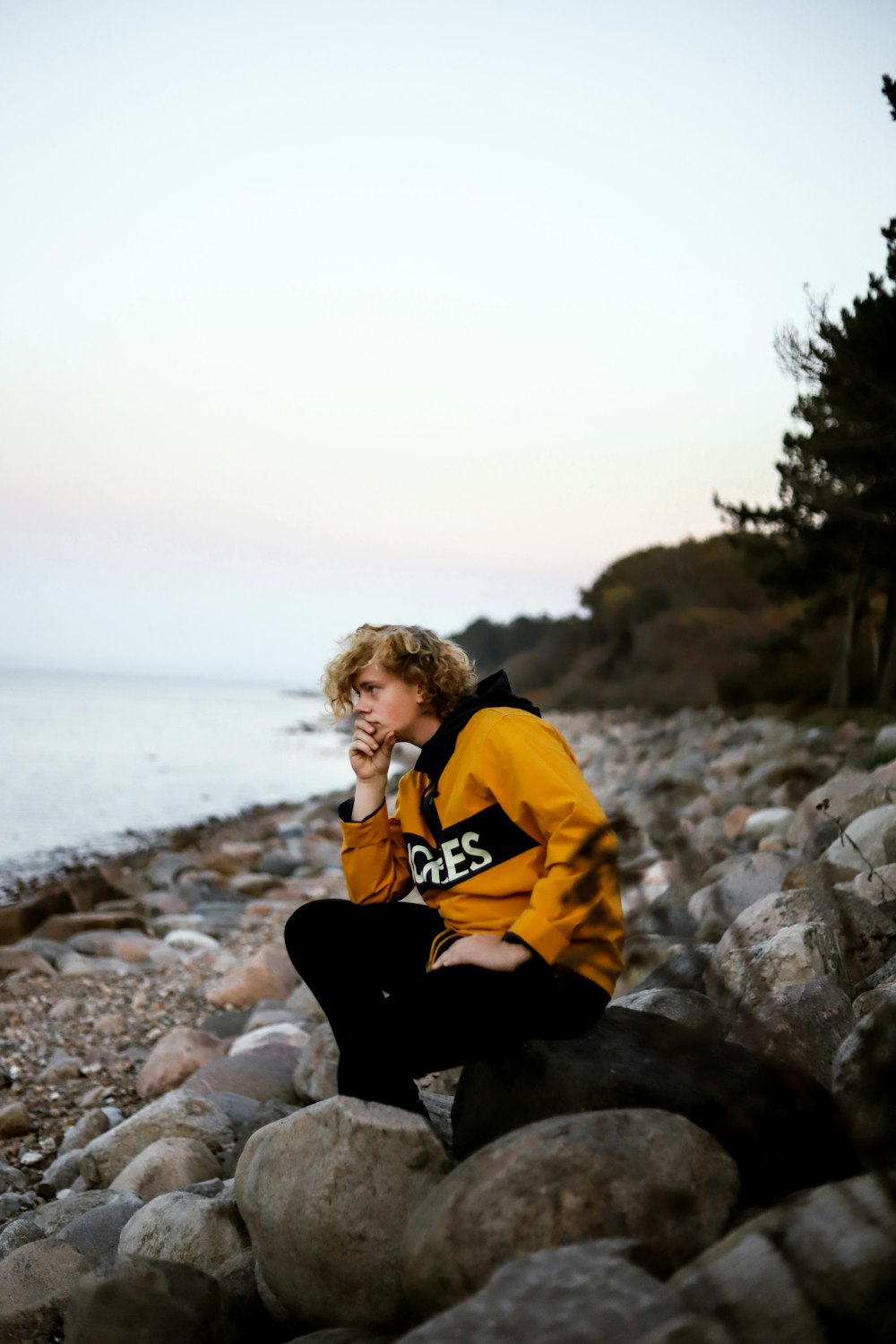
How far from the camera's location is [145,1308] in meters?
2.13

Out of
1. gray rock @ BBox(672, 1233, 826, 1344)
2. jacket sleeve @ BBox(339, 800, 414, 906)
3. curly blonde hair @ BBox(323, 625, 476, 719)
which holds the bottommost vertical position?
gray rock @ BBox(672, 1233, 826, 1344)

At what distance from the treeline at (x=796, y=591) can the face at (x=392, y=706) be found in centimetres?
46

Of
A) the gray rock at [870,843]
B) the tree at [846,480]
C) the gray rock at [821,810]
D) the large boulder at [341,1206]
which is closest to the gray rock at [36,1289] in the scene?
the large boulder at [341,1206]

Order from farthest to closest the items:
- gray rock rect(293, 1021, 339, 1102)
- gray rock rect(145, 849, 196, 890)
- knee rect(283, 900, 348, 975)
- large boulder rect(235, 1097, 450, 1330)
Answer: gray rock rect(145, 849, 196, 890), gray rock rect(293, 1021, 339, 1102), knee rect(283, 900, 348, 975), large boulder rect(235, 1097, 450, 1330)

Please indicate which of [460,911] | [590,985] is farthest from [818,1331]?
[460,911]

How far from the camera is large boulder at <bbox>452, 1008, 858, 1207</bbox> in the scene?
2055 millimetres

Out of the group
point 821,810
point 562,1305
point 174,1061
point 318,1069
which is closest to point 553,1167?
point 562,1305

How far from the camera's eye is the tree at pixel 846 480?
938cm

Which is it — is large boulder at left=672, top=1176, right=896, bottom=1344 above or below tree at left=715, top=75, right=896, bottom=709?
below

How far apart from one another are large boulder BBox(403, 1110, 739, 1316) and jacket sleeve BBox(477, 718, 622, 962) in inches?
17.0

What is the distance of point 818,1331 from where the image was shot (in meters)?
1.38

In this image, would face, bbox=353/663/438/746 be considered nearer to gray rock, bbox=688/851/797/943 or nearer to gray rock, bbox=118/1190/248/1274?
gray rock, bbox=118/1190/248/1274

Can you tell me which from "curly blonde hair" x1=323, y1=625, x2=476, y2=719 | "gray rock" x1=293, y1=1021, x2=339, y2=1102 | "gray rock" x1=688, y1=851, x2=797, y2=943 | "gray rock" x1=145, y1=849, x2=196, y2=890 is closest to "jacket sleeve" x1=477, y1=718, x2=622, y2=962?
"curly blonde hair" x1=323, y1=625, x2=476, y2=719

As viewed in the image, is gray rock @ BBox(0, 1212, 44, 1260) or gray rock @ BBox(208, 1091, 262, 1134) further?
gray rock @ BBox(208, 1091, 262, 1134)
